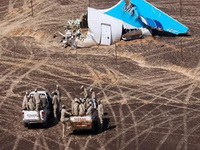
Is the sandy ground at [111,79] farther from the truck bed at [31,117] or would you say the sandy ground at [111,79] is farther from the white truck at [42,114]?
the truck bed at [31,117]

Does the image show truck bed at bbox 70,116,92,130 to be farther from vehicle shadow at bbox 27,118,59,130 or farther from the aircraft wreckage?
the aircraft wreckage

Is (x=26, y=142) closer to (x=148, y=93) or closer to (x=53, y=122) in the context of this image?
(x=53, y=122)

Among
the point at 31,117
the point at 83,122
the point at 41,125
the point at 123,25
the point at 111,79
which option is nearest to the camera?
the point at 83,122

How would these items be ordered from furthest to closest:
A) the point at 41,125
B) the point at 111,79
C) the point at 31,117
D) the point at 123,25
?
1. the point at 123,25
2. the point at 111,79
3. the point at 41,125
4. the point at 31,117

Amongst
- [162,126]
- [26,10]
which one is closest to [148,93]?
[162,126]

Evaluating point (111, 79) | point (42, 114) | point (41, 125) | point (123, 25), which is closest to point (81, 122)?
point (42, 114)

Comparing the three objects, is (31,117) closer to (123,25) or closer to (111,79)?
(111,79)
